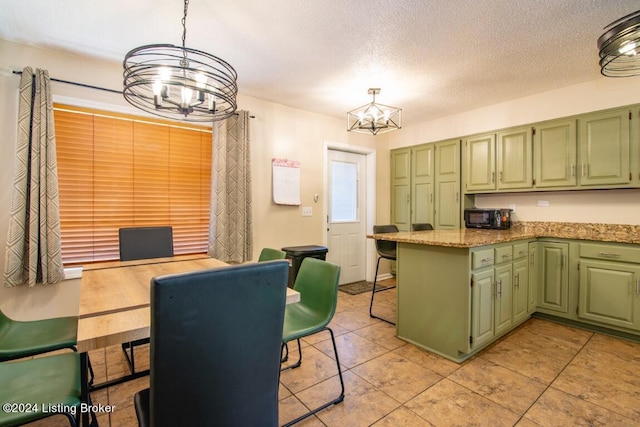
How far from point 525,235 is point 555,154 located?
105cm

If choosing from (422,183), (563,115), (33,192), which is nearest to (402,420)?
(33,192)

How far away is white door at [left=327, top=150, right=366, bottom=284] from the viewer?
444 centimetres

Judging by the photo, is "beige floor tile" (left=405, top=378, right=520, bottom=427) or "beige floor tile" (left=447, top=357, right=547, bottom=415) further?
"beige floor tile" (left=447, top=357, right=547, bottom=415)

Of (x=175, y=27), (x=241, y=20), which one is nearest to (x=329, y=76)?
(x=241, y=20)

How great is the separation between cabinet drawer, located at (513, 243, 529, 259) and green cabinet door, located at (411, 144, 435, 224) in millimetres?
1480

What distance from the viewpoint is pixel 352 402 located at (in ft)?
6.00

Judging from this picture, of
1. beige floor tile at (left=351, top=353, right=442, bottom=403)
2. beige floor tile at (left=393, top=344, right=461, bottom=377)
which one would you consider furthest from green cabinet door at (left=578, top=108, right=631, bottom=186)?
beige floor tile at (left=351, top=353, right=442, bottom=403)

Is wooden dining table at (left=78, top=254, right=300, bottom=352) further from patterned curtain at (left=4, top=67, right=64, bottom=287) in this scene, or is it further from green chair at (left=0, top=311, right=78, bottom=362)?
patterned curtain at (left=4, top=67, right=64, bottom=287)

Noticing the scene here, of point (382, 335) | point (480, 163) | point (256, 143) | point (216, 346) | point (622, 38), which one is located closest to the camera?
point (216, 346)

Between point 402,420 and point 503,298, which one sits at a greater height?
point 503,298

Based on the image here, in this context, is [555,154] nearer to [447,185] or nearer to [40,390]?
[447,185]

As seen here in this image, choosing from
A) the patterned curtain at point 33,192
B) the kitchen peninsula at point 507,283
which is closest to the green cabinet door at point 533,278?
the kitchen peninsula at point 507,283

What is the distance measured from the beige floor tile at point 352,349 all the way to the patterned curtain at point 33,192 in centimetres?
231

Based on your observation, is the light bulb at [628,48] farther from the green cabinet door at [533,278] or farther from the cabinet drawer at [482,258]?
the green cabinet door at [533,278]
